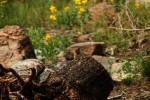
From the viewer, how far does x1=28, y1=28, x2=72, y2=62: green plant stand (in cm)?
850

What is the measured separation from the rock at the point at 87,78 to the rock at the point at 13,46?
6.42 feet

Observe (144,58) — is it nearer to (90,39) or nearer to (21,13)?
(90,39)

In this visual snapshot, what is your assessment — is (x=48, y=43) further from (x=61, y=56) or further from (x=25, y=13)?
(x=25, y=13)

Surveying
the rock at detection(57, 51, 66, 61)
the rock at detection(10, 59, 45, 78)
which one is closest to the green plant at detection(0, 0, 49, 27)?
the rock at detection(57, 51, 66, 61)

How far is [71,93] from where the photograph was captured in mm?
5199

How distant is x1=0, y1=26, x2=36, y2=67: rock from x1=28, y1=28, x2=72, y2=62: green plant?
31.6 inches

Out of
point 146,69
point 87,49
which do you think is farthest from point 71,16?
point 146,69

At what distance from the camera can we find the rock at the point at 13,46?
7.44 m

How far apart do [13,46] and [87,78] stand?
2.36m

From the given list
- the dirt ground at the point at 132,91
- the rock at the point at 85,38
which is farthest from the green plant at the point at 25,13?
the dirt ground at the point at 132,91

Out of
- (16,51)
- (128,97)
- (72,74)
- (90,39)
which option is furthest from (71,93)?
(90,39)

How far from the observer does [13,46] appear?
764cm

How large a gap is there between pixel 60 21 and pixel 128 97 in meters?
4.77

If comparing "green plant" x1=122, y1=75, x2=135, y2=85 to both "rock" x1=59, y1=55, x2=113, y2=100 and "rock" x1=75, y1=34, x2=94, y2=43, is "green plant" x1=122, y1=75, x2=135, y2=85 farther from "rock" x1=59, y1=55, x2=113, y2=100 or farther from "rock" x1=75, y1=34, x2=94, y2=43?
"rock" x1=75, y1=34, x2=94, y2=43
